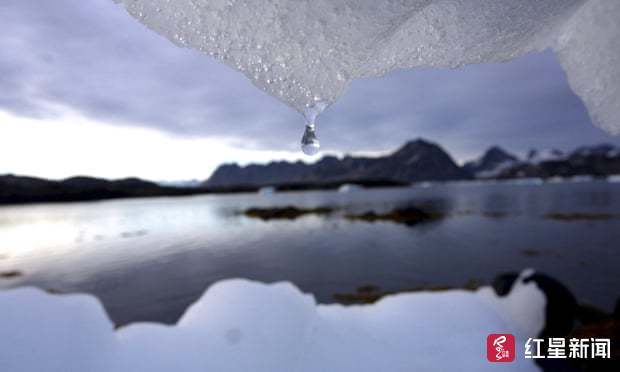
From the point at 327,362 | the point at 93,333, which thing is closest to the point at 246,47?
the point at 327,362

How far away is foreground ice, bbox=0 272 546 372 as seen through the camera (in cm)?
520

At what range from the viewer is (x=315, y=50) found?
73.2 inches

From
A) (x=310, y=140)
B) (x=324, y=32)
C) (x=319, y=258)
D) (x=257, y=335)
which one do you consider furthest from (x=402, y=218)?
(x=324, y=32)

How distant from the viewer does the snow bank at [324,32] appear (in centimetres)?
175

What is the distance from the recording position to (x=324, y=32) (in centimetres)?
182

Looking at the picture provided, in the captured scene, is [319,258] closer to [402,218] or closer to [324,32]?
[402,218]

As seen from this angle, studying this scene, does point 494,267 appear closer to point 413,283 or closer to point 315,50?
point 413,283

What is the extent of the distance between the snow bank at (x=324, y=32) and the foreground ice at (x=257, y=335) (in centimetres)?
469

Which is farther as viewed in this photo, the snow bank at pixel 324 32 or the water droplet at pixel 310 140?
the water droplet at pixel 310 140

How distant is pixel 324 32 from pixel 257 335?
217 inches

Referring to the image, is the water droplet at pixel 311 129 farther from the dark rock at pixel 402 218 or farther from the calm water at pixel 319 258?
the dark rock at pixel 402 218

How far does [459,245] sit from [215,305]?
84.6ft

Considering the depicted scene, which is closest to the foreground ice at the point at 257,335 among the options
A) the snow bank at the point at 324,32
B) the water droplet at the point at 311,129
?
the water droplet at the point at 311,129

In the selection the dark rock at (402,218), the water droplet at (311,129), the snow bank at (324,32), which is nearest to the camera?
the snow bank at (324,32)
